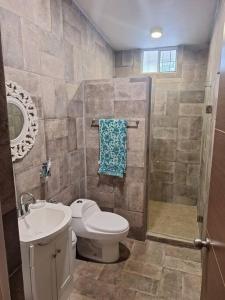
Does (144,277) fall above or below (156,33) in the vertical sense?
below

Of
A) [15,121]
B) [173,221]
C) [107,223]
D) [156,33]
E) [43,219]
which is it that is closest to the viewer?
[15,121]

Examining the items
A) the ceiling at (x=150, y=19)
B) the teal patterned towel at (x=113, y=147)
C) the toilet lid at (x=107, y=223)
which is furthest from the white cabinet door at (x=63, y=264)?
the ceiling at (x=150, y=19)

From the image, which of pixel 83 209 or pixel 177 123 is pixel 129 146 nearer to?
pixel 83 209

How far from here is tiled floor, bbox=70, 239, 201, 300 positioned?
1836mm

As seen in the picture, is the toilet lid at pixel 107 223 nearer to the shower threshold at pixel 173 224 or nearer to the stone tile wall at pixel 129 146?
the stone tile wall at pixel 129 146

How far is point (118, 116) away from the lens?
246 centimetres

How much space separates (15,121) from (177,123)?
2.57m

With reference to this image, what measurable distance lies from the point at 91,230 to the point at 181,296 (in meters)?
0.98

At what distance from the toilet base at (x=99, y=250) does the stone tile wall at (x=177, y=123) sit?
62.9 inches

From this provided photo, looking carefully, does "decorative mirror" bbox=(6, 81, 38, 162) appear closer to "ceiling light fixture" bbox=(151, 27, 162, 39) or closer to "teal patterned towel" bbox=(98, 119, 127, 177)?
"teal patterned towel" bbox=(98, 119, 127, 177)

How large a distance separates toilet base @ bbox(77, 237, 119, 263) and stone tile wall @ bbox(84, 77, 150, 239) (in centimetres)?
49

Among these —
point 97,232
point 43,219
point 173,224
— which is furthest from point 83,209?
point 173,224

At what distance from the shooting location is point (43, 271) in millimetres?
1449

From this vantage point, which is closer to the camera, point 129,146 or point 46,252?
point 46,252
